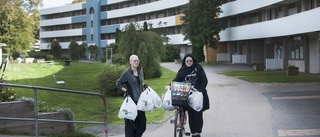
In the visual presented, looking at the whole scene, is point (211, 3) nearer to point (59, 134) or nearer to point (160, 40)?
point (160, 40)

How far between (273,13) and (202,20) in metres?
11.2

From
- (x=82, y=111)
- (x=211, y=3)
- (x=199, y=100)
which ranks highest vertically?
(x=211, y=3)

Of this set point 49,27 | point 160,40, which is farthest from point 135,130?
point 49,27

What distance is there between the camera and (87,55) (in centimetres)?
9756

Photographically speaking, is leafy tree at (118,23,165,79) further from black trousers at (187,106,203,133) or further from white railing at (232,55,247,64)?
white railing at (232,55,247,64)

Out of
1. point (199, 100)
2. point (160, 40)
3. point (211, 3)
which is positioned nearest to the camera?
point (199, 100)

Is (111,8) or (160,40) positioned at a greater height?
(111,8)

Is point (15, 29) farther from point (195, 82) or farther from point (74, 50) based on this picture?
point (195, 82)

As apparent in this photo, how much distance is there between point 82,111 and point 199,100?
7.35m

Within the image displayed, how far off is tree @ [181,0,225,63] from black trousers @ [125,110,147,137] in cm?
4078

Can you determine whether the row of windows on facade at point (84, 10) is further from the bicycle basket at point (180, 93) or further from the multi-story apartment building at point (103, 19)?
the bicycle basket at point (180, 93)

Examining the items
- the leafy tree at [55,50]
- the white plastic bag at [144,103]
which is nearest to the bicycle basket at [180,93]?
the white plastic bag at [144,103]

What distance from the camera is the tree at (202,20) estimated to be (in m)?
49.1

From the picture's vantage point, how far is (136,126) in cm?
844
